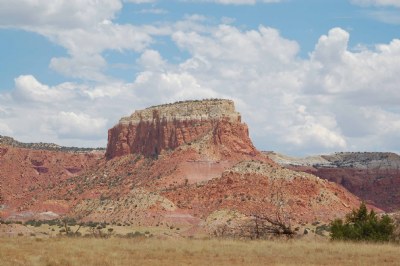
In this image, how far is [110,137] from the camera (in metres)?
153

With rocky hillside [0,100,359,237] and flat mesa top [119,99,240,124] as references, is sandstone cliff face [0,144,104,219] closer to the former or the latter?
rocky hillside [0,100,359,237]

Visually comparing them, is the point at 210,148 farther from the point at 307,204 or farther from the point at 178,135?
the point at 307,204

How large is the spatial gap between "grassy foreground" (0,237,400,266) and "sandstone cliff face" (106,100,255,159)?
9079cm

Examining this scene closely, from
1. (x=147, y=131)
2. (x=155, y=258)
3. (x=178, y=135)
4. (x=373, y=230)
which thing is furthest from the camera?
(x=147, y=131)

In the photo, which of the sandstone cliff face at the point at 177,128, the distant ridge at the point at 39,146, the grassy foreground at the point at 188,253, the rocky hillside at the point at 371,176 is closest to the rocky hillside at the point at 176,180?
the sandstone cliff face at the point at 177,128

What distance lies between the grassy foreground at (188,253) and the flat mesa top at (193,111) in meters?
94.9

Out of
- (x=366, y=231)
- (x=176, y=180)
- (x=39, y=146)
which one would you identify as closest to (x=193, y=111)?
(x=176, y=180)

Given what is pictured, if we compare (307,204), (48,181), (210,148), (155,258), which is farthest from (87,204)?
(155,258)

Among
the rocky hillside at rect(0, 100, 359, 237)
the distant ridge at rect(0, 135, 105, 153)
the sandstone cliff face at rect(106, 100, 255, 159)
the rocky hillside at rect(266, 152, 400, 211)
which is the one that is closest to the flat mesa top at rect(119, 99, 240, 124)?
the sandstone cliff face at rect(106, 100, 255, 159)

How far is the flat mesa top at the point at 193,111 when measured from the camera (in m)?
130

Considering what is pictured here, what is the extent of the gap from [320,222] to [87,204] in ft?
130

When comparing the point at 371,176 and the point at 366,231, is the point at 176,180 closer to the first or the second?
the point at 371,176

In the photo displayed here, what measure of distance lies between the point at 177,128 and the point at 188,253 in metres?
103

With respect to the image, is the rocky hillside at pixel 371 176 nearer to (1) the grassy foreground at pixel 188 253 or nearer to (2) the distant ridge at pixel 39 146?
(2) the distant ridge at pixel 39 146
